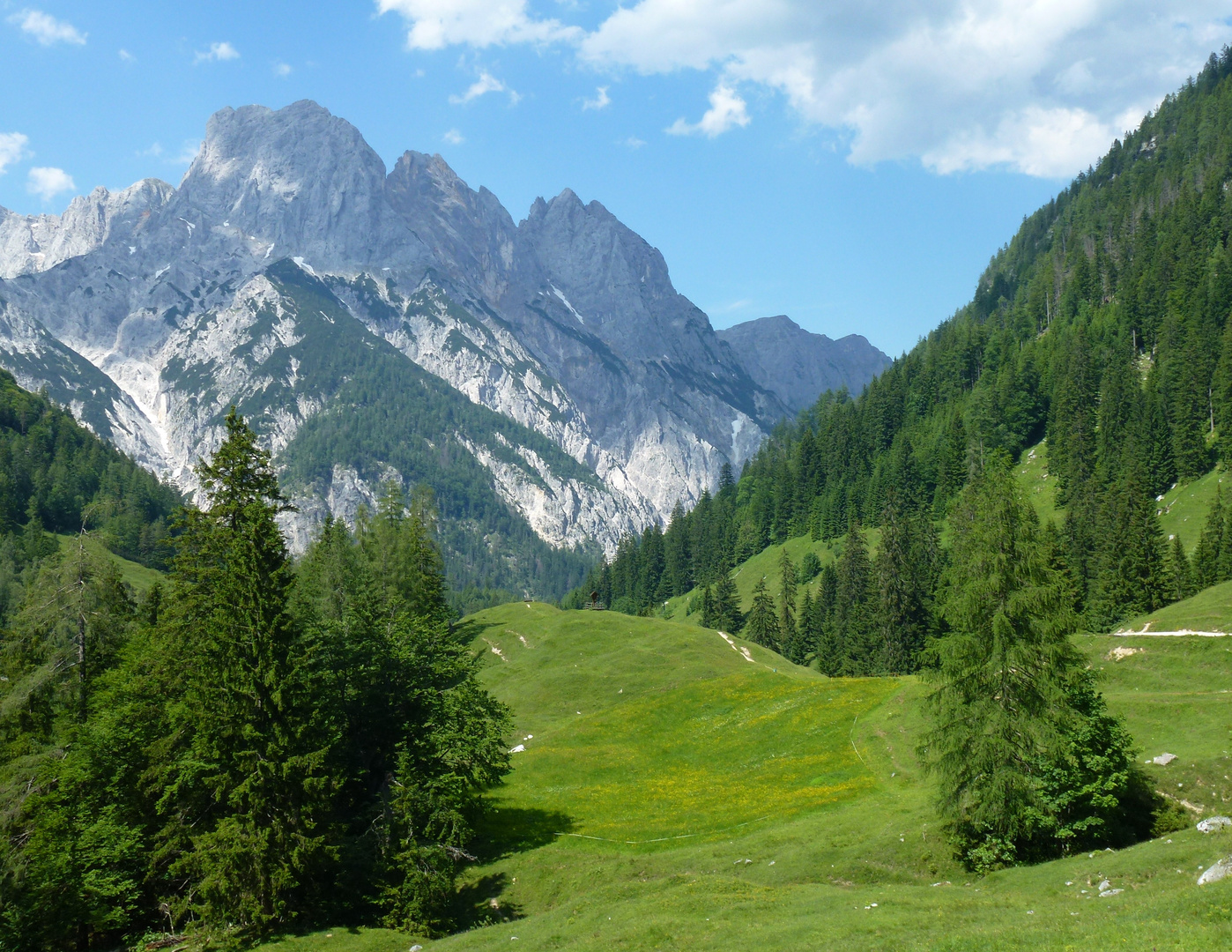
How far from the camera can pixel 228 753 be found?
43.2 m

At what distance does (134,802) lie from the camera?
4538cm

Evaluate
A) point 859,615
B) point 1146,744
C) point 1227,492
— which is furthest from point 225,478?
point 1227,492

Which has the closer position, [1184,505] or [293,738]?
[293,738]

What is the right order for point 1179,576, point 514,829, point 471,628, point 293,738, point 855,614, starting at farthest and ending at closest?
point 471,628, point 855,614, point 1179,576, point 514,829, point 293,738

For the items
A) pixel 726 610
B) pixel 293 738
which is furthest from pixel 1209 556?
pixel 293 738

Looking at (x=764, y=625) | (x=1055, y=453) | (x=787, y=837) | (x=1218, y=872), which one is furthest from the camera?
(x=1055, y=453)

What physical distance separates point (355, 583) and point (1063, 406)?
128m

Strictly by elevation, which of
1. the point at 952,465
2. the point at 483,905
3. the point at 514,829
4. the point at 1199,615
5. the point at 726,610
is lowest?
the point at 483,905

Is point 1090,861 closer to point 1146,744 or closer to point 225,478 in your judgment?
point 1146,744

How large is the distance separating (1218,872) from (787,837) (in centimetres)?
2258

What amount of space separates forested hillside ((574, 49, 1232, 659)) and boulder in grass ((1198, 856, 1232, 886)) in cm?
5998

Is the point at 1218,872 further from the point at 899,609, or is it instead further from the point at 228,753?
the point at 899,609

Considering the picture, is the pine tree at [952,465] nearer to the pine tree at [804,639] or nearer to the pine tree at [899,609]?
the pine tree at [804,639]

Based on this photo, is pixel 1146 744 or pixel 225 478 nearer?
pixel 1146 744
